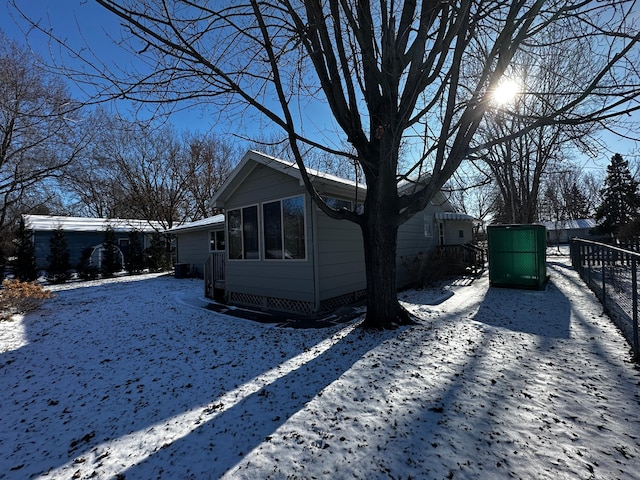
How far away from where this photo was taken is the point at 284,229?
715cm

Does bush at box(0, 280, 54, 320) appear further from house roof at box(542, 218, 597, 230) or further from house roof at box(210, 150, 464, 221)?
house roof at box(542, 218, 597, 230)

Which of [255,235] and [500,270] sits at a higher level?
[255,235]

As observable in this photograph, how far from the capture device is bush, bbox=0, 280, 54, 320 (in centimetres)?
750

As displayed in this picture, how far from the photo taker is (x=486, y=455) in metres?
2.04

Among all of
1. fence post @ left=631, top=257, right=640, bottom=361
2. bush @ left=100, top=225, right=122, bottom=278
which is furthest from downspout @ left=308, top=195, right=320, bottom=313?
bush @ left=100, top=225, right=122, bottom=278

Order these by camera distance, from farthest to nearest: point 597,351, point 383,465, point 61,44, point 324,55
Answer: point 324,55
point 597,351
point 61,44
point 383,465

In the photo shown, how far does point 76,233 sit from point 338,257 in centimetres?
2060

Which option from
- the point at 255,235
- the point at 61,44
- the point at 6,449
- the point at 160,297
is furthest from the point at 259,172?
the point at 6,449

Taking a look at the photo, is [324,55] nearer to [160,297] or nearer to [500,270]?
[500,270]

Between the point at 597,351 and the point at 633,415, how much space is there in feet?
5.49

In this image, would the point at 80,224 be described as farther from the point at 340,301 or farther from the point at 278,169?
the point at 340,301

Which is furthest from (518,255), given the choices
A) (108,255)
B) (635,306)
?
(108,255)

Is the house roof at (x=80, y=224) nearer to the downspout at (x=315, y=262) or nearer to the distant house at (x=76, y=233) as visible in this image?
the distant house at (x=76, y=233)

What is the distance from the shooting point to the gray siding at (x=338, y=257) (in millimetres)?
6711
